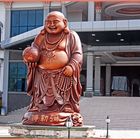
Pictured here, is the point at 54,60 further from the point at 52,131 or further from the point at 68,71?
the point at 52,131

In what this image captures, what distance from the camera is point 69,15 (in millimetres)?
30031

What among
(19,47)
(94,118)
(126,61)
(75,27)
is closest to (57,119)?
(94,118)

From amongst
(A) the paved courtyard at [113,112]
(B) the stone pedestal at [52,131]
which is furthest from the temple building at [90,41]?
(B) the stone pedestal at [52,131]

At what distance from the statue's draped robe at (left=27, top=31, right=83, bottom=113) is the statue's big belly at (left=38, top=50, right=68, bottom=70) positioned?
0.08m

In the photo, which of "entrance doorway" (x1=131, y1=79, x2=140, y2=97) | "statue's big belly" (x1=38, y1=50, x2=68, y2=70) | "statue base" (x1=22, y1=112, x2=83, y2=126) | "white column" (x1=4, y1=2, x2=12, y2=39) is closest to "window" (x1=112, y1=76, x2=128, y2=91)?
"entrance doorway" (x1=131, y1=79, x2=140, y2=97)

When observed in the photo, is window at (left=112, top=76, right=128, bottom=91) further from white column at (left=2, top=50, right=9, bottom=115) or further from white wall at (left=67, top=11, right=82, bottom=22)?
white column at (left=2, top=50, right=9, bottom=115)

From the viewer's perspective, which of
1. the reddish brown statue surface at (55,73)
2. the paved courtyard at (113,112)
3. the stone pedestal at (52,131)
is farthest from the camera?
the paved courtyard at (113,112)

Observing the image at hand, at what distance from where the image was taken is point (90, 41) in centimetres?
2634

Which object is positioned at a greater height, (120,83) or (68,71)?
(68,71)

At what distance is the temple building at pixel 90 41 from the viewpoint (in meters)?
23.7

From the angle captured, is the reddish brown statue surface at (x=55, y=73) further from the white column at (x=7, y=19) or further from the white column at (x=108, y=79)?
the white column at (x=108, y=79)

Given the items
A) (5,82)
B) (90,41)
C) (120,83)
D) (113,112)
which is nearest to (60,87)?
(113,112)

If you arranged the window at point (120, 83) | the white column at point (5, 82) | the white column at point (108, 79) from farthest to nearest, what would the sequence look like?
the window at point (120, 83)
the white column at point (108, 79)
the white column at point (5, 82)

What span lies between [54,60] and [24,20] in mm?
22944
